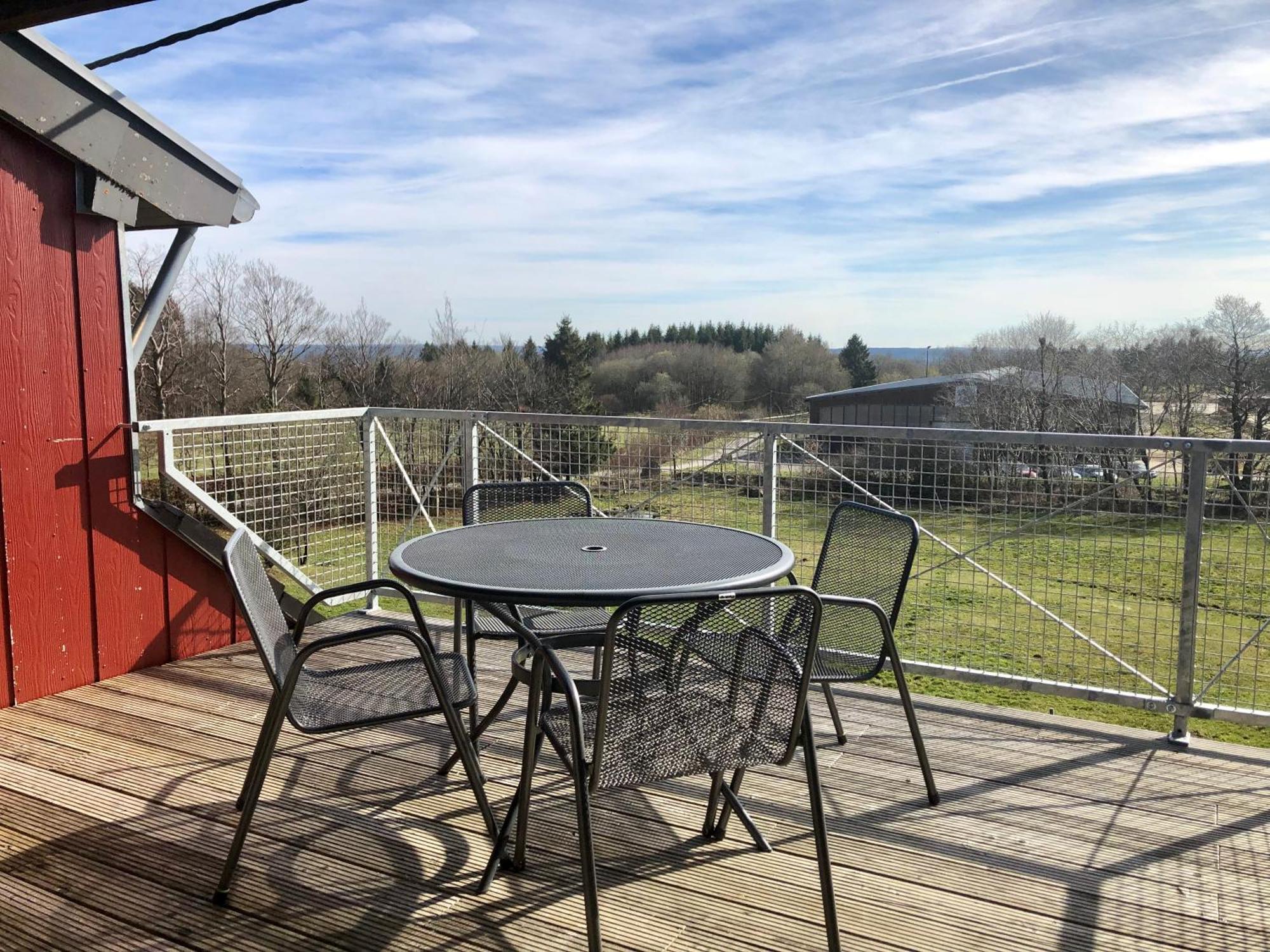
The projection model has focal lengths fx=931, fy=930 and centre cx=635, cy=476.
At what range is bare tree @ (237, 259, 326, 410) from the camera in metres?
17.3

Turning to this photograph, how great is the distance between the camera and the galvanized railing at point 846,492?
3.22m

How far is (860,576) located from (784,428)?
1059 millimetres

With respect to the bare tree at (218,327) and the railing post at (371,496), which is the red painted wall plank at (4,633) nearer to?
the railing post at (371,496)

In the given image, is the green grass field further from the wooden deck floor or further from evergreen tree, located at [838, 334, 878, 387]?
evergreen tree, located at [838, 334, 878, 387]

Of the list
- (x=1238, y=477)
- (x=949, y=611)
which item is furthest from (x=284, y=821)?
(x=949, y=611)

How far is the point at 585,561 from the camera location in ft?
7.90

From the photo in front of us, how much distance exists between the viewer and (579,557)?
246 centimetres

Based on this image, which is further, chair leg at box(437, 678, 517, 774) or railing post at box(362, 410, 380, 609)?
railing post at box(362, 410, 380, 609)

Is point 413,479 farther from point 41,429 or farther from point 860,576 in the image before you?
point 860,576

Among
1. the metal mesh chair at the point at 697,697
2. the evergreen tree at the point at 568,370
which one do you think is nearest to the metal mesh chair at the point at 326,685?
the metal mesh chair at the point at 697,697

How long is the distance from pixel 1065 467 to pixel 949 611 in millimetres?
2177

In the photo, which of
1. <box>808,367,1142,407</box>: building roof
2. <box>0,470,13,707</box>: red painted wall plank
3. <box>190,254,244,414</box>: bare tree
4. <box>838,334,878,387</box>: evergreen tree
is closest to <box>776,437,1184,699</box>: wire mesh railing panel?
<box>0,470,13,707</box>: red painted wall plank

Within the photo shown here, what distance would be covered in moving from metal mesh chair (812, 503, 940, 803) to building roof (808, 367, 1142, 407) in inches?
670

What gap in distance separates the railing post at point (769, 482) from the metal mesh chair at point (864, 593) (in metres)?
0.92
